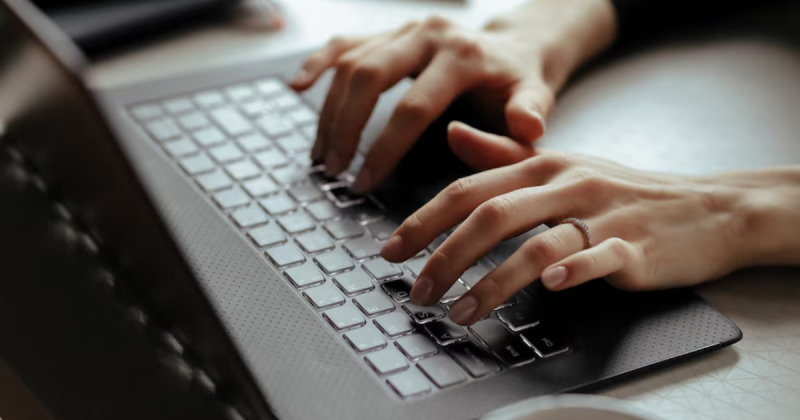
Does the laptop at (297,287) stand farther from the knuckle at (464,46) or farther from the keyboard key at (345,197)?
the knuckle at (464,46)

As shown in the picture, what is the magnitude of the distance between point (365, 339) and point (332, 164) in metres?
0.23

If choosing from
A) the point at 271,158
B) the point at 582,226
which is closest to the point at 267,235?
the point at 271,158

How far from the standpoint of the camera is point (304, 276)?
21.9 inches

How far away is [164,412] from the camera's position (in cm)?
41

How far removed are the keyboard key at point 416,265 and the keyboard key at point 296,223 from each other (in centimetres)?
9

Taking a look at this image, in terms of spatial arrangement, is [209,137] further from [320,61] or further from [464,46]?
[464,46]

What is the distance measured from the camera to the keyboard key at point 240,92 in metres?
0.80

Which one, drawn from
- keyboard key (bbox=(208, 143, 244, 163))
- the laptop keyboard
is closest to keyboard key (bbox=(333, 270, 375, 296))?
the laptop keyboard

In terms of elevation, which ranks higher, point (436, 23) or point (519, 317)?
point (436, 23)

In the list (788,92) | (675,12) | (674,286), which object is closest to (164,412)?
(674,286)

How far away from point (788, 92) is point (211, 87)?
60 cm

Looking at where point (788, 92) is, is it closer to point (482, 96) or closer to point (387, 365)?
point (482, 96)

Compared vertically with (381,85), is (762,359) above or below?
below

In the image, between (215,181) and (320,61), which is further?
(320,61)
